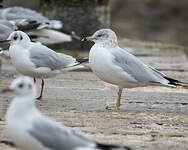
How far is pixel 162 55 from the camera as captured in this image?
33.1ft

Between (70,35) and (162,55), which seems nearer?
(70,35)

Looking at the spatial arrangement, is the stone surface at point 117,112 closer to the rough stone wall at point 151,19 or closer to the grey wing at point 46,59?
the grey wing at point 46,59

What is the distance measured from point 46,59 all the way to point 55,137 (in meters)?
2.55

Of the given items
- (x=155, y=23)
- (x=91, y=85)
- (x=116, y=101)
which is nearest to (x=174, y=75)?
(x=91, y=85)

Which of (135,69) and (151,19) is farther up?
(151,19)

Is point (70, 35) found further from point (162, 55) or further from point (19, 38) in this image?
point (19, 38)

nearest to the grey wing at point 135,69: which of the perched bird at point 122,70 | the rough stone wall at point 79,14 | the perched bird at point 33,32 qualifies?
the perched bird at point 122,70

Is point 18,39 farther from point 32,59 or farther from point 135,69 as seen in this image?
point 135,69

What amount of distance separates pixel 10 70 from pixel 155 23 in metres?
13.7

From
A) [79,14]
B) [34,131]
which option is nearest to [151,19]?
[79,14]

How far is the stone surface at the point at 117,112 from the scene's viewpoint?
174 inches

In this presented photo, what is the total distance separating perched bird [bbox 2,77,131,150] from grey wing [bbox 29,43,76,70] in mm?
2283

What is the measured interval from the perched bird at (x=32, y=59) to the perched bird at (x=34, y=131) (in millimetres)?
2245

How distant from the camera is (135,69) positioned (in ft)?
18.1
